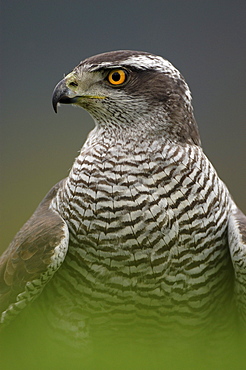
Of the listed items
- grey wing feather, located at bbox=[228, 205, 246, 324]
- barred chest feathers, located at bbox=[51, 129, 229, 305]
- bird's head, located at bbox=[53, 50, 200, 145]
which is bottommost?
grey wing feather, located at bbox=[228, 205, 246, 324]

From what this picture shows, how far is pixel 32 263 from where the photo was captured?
7.54 feet

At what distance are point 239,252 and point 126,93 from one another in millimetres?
828

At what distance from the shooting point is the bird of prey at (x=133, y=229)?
2240 mm

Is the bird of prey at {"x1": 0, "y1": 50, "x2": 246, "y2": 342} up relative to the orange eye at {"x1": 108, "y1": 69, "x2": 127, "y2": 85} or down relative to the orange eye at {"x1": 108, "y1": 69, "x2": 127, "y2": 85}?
down

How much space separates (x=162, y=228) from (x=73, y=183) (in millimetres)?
437

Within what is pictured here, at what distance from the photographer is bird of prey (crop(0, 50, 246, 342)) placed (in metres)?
2.24

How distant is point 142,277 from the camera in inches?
89.5

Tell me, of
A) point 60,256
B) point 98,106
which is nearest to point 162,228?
point 60,256

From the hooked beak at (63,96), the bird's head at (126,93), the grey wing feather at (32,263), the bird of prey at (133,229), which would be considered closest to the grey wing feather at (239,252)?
the bird of prey at (133,229)

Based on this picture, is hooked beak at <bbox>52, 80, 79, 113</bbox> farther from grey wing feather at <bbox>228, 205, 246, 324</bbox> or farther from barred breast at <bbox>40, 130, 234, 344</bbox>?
grey wing feather at <bbox>228, 205, 246, 324</bbox>

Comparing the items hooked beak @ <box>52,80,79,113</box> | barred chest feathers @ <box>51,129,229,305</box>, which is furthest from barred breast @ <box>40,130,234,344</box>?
hooked beak @ <box>52,80,79,113</box>

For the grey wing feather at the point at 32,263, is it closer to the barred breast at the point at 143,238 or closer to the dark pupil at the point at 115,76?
the barred breast at the point at 143,238

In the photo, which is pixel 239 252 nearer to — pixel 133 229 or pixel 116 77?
pixel 133 229

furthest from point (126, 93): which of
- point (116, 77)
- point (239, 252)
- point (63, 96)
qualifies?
point (239, 252)
